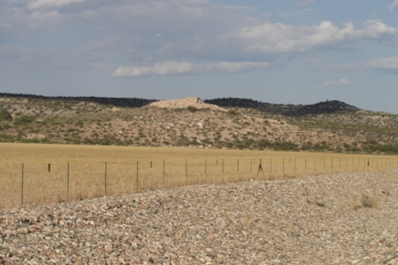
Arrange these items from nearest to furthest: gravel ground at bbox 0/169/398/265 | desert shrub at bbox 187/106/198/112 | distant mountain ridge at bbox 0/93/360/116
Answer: gravel ground at bbox 0/169/398/265 < desert shrub at bbox 187/106/198/112 < distant mountain ridge at bbox 0/93/360/116

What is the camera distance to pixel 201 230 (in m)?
24.2

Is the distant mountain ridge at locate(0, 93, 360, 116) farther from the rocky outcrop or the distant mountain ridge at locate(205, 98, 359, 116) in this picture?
the rocky outcrop

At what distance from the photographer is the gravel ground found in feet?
61.5

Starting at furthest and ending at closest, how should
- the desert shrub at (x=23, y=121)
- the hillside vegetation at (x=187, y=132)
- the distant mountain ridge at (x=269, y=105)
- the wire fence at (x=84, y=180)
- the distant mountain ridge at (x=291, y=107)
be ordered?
the distant mountain ridge at (x=291, y=107), the distant mountain ridge at (x=269, y=105), the desert shrub at (x=23, y=121), the hillside vegetation at (x=187, y=132), the wire fence at (x=84, y=180)

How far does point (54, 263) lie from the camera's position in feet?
56.0

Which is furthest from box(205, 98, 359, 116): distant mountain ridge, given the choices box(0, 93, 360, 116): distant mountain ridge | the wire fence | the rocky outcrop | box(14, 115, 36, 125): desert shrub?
the wire fence

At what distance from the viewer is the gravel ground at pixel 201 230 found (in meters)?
18.8

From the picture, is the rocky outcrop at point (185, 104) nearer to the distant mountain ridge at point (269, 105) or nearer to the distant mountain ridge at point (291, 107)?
the distant mountain ridge at point (269, 105)

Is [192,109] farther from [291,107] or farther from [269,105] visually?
[291,107]

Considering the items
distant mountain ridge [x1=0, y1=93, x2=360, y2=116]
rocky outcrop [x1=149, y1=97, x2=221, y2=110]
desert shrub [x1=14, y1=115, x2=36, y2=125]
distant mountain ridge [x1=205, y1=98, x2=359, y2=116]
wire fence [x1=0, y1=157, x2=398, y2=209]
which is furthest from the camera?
distant mountain ridge [x1=205, y1=98, x2=359, y2=116]

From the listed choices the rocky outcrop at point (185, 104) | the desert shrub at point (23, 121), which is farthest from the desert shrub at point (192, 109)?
the desert shrub at point (23, 121)

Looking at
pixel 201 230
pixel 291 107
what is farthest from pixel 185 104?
pixel 201 230

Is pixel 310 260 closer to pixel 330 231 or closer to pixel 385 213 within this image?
pixel 330 231

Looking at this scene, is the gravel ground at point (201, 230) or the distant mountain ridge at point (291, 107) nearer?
the gravel ground at point (201, 230)
